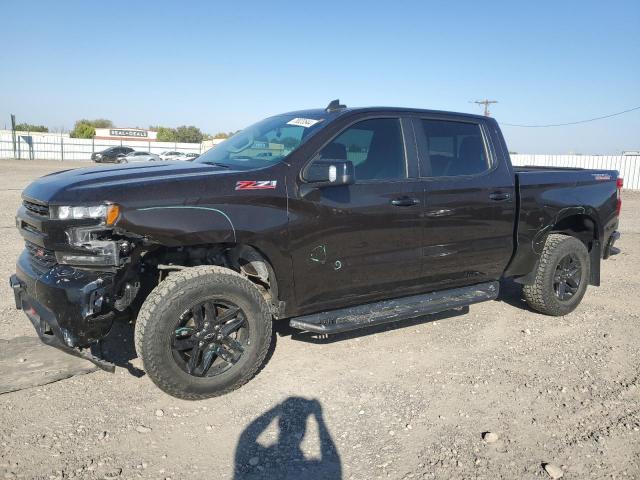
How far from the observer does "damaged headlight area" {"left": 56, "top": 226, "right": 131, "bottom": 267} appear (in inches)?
123

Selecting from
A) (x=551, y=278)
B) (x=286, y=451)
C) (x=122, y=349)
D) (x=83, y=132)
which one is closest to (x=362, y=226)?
(x=286, y=451)

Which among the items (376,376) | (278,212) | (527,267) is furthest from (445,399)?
(527,267)

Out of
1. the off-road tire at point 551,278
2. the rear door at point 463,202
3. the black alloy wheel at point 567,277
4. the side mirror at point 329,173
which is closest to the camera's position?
the side mirror at point 329,173

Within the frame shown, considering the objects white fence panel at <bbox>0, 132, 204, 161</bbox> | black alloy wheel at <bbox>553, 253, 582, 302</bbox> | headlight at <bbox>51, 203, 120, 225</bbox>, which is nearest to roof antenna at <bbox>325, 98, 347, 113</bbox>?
headlight at <bbox>51, 203, 120, 225</bbox>

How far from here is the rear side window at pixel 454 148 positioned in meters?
4.43

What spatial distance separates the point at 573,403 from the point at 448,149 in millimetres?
2282

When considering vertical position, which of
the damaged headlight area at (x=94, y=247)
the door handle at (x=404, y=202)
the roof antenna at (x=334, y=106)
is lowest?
the damaged headlight area at (x=94, y=247)

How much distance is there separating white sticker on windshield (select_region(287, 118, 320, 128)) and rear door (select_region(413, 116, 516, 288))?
0.92 m

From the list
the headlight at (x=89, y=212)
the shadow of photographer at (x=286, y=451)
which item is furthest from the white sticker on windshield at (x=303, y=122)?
the shadow of photographer at (x=286, y=451)

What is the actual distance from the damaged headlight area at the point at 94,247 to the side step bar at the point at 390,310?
1.34 metres

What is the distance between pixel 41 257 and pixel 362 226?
88.5 inches

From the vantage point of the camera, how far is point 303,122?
4160mm

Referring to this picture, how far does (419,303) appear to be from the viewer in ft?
14.2

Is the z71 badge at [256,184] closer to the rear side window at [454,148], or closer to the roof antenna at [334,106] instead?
the roof antenna at [334,106]
